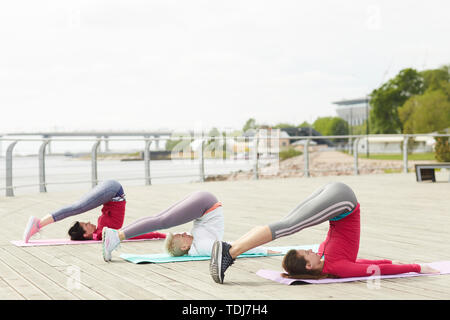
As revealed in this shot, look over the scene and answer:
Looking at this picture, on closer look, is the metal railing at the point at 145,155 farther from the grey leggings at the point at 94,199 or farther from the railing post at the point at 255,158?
the grey leggings at the point at 94,199

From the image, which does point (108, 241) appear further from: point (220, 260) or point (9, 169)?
point (9, 169)

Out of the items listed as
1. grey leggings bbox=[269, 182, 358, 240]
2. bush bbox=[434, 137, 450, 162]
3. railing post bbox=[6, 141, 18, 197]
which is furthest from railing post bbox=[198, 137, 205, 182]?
grey leggings bbox=[269, 182, 358, 240]

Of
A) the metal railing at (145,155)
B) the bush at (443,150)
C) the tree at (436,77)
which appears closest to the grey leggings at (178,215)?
the metal railing at (145,155)

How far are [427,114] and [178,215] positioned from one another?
54672 mm

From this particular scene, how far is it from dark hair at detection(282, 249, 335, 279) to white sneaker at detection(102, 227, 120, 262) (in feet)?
4.41

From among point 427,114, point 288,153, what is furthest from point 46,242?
point 427,114

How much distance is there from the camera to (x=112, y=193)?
4.96m

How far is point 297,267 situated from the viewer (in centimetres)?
337

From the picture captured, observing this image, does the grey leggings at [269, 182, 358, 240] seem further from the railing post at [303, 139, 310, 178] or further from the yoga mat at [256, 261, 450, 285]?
the railing post at [303, 139, 310, 178]

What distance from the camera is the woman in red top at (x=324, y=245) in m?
3.29
